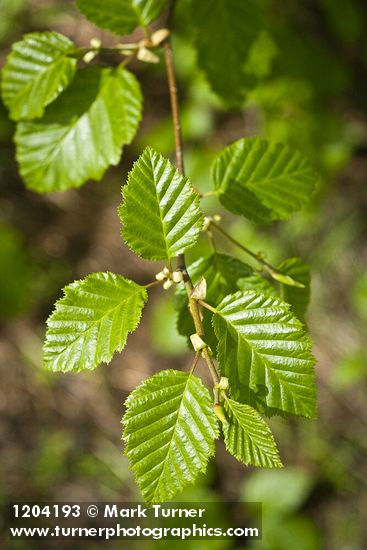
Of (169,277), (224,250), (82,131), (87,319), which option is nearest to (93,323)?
(87,319)

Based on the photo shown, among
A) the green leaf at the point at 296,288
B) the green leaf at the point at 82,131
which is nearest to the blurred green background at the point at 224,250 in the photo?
the green leaf at the point at 82,131

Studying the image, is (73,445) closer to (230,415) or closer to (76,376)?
(76,376)

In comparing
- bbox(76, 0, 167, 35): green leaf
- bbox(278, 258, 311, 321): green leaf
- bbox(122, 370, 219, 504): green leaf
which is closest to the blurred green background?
bbox(76, 0, 167, 35): green leaf

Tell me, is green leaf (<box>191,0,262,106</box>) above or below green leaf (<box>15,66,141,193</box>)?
above

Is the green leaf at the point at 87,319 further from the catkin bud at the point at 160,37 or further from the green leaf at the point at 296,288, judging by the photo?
the catkin bud at the point at 160,37

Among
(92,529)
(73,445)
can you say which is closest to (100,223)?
(73,445)

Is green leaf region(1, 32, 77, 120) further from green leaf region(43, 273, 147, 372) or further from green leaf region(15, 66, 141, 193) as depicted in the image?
green leaf region(43, 273, 147, 372)
